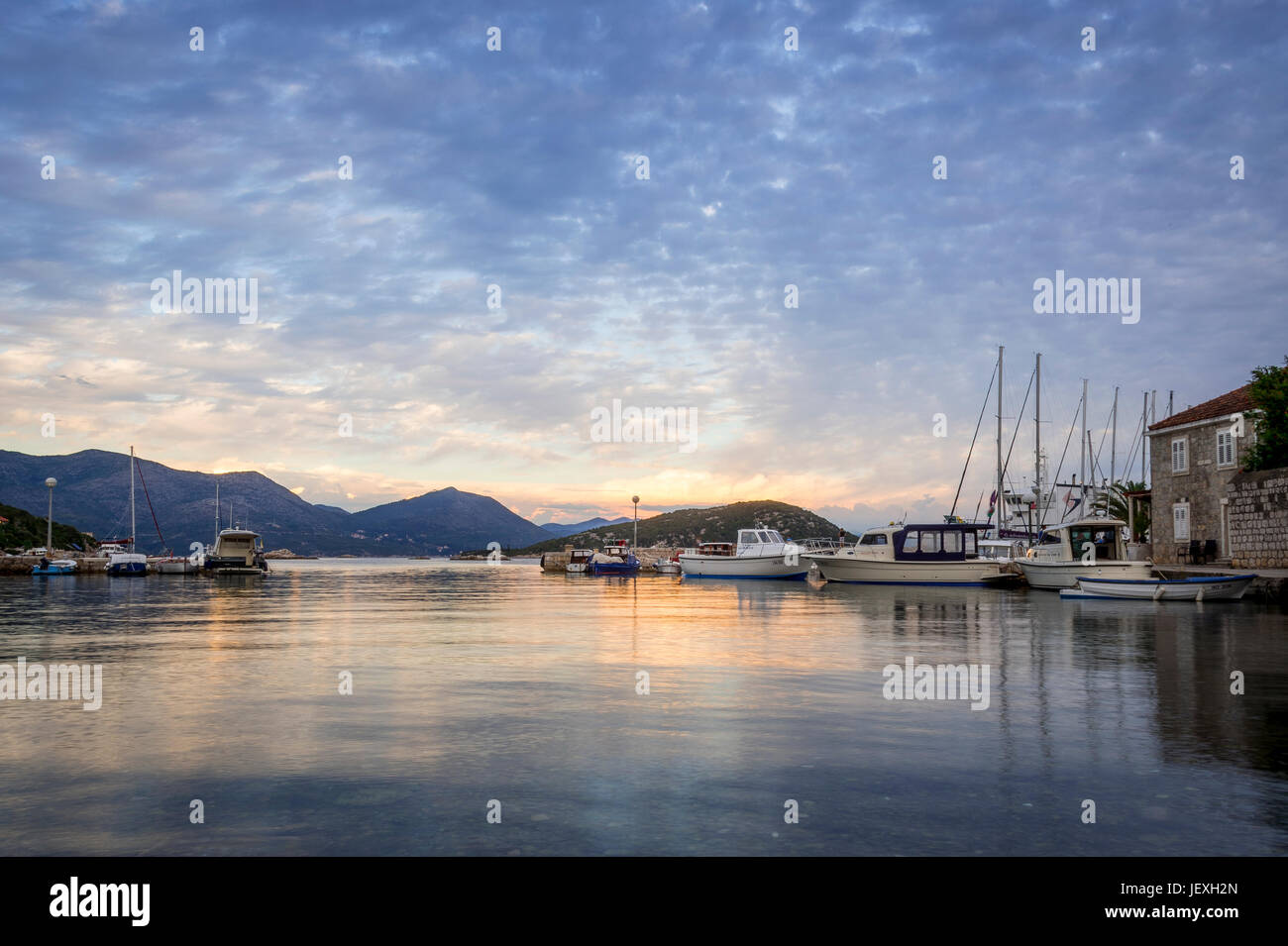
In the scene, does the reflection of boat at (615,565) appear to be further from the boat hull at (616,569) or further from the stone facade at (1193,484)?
the stone facade at (1193,484)

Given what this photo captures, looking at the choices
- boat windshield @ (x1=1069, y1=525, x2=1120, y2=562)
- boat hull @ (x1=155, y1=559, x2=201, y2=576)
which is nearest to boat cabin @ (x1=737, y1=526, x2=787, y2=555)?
boat windshield @ (x1=1069, y1=525, x2=1120, y2=562)

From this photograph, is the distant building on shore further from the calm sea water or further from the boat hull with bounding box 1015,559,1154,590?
the calm sea water

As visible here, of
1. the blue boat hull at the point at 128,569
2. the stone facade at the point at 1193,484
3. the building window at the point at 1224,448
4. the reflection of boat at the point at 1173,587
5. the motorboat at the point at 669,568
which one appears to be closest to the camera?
the reflection of boat at the point at 1173,587

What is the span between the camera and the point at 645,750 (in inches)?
344

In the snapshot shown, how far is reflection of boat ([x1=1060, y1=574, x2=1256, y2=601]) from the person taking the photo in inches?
1241

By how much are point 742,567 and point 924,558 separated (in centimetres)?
1563

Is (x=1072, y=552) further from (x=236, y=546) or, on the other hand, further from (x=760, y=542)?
(x=236, y=546)

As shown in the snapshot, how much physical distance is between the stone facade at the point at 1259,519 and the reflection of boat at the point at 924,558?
13035mm

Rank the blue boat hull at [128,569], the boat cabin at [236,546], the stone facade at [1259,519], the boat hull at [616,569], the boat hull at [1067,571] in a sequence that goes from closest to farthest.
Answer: the stone facade at [1259,519] → the boat hull at [1067,571] → the blue boat hull at [128,569] → the boat cabin at [236,546] → the boat hull at [616,569]

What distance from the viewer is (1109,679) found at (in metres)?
13.5

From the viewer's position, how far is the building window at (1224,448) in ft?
138

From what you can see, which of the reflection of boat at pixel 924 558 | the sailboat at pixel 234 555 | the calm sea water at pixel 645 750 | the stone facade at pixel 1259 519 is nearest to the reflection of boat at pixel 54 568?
the sailboat at pixel 234 555

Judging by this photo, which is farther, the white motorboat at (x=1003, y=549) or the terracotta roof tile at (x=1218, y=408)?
the white motorboat at (x=1003, y=549)
